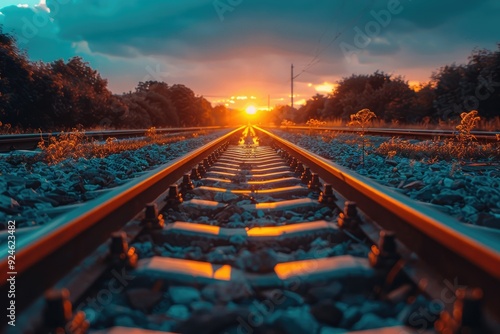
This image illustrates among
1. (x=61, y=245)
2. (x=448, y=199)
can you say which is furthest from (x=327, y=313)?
(x=448, y=199)

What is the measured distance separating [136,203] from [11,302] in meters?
1.67

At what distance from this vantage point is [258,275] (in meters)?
2.10

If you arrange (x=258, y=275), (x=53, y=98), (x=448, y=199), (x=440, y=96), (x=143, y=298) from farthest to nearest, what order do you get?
1. (x=440, y=96)
2. (x=53, y=98)
3. (x=448, y=199)
4. (x=258, y=275)
5. (x=143, y=298)

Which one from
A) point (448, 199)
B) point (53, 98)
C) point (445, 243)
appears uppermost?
point (53, 98)

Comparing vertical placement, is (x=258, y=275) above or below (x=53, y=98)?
below

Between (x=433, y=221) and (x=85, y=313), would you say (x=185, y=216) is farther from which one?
(x=433, y=221)

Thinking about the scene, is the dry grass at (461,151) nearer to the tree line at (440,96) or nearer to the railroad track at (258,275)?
the railroad track at (258,275)

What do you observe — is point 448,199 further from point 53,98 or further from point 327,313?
point 53,98

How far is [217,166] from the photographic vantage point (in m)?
7.02

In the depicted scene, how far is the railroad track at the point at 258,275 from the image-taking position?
63.5 inches

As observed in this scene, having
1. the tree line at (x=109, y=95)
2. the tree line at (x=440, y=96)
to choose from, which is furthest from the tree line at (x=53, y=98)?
the tree line at (x=440, y=96)

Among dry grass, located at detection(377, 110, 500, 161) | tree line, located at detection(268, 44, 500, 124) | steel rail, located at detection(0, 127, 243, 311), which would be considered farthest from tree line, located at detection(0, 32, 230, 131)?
tree line, located at detection(268, 44, 500, 124)

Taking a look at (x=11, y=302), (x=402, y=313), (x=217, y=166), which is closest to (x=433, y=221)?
(x=402, y=313)

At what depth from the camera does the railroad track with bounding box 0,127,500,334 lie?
161 cm
